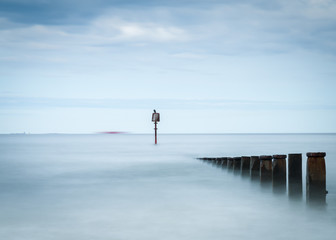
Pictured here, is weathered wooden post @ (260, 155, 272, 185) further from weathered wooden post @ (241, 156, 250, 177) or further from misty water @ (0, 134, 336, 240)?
weathered wooden post @ (241, 156, 250, 177)

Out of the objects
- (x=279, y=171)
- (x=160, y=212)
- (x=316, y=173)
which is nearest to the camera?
(x=316, y=173)

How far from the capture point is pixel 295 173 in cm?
882

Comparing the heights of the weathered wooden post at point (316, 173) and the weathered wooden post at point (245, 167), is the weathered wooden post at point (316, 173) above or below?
above

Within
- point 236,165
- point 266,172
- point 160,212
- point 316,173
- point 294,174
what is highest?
point 316,173

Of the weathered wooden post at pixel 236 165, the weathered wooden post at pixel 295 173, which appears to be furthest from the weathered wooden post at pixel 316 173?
the weathered wooden post at pixel 236 165

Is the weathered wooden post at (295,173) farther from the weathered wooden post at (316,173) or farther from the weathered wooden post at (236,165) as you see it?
the weathered wooden post at (236,165)

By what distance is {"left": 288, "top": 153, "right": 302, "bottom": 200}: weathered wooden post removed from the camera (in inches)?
344

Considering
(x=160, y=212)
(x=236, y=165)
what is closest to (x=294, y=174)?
(x=160, y=212)

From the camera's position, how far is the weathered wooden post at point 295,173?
873 centimetres

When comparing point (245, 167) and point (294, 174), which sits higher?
point (294, 174)

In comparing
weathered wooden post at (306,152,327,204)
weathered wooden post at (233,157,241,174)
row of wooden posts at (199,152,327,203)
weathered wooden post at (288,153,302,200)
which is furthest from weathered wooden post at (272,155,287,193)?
weathered wooden post at (233,157,241,174)

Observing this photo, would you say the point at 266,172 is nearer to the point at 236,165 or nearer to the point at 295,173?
the point at 295,173

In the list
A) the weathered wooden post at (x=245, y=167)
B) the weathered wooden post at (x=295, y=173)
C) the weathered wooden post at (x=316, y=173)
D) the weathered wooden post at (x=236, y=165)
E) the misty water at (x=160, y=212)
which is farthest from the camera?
the weathered wooden post at (x=236, y=165)

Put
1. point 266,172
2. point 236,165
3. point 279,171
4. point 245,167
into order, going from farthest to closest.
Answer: point 236,165
point 245,167
point 266,172
point 279,171
